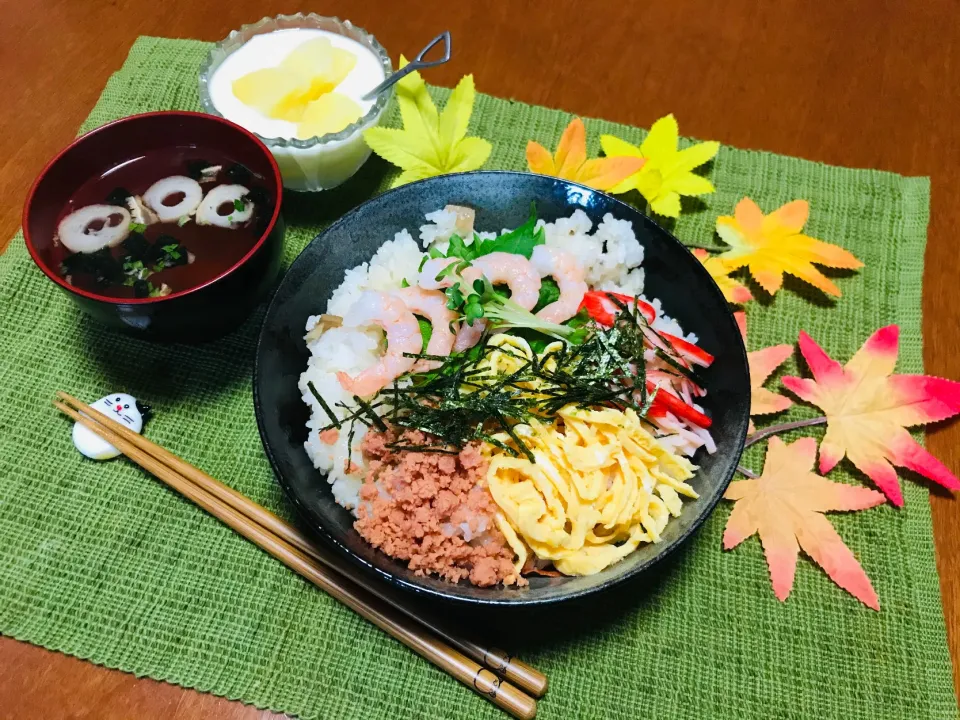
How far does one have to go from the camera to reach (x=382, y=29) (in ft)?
10.1

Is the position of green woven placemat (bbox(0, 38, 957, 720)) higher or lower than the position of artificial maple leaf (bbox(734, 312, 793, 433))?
lower

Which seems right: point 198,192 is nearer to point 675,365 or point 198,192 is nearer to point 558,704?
point 675,365

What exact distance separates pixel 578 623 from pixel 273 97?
6.39 ft

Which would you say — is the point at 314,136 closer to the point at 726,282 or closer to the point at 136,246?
the point at 136,246

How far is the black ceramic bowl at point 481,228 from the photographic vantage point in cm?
162

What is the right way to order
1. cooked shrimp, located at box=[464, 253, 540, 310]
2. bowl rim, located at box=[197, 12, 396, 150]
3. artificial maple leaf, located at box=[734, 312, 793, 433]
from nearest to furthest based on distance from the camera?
cooked shrimp, located at box=[464, 253, 540, 310], artificial maple leaf, located at box=[734, 312, 793, 433], bowl rim, located at box=[197, 12, 396, 150]

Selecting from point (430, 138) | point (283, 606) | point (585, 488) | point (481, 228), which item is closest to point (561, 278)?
point (481, 228)

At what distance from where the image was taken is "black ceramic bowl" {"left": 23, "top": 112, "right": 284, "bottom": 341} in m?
1.87

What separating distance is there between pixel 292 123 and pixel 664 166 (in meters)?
1.34

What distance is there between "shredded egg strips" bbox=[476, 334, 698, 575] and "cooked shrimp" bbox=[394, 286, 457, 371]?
0.25 metres

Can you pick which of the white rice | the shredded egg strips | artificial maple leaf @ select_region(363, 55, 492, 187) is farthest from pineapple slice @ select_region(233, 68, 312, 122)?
the shredded egg strips

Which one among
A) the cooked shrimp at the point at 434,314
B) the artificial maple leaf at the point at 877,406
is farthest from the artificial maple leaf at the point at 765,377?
the cooked shrimp at the point at 434,314

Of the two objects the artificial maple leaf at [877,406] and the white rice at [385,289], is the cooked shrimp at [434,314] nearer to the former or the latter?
the white rice at [385,289]

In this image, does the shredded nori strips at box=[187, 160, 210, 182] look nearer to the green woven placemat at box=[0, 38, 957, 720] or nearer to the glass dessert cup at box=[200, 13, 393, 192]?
the glass dessert cup at box=[200, 13, 393, 192]
